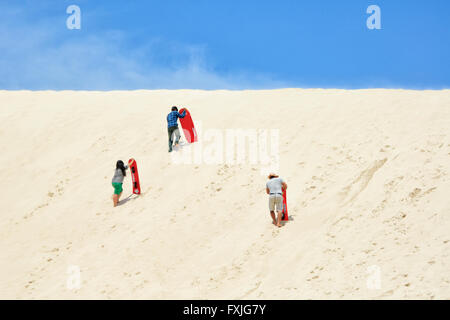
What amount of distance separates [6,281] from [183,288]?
4.17 metres

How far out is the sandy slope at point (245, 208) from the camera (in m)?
8.44

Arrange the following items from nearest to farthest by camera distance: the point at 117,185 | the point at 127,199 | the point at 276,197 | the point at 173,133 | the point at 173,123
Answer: the point at 276,197 < the point at 117,185 < the point at 127,199 < the point at 173,123 < the point at 173,133

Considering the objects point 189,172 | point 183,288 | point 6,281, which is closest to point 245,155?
point 189,172

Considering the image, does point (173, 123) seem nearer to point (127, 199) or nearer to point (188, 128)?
point (188, 128)

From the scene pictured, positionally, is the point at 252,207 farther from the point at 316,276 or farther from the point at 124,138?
the point at 124,138

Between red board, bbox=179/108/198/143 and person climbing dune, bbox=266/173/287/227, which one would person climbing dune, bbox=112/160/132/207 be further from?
person climbing dune, bbox=266/173/287/227

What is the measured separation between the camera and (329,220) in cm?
989

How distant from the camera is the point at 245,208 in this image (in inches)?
457

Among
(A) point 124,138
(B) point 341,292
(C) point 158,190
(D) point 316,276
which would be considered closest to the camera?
(B) point 341,292

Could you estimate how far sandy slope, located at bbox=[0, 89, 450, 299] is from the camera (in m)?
8.44

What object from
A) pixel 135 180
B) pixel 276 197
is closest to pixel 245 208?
pixel 276 197

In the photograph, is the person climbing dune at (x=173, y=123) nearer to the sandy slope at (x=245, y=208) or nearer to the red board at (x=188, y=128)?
the red board at (x=188, y=128)

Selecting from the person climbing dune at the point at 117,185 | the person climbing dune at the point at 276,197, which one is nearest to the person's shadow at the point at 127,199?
the person climbing dune at the point at 117,185

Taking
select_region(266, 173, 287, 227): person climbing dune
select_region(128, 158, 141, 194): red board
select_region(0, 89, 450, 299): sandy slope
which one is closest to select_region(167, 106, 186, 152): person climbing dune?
select_region(0, 89, 450, 299): sandy slope
